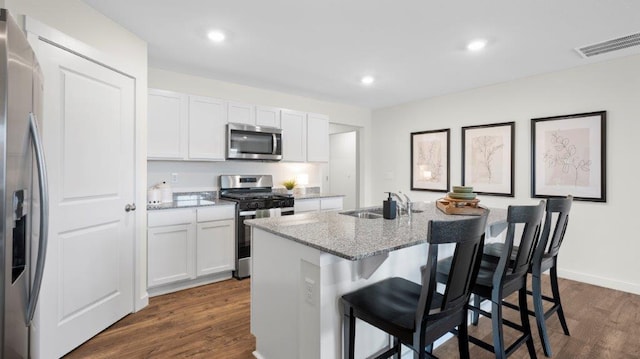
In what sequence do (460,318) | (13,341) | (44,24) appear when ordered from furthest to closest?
(44,24)
(460,318)
(13,341)

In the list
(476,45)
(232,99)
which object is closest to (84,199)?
(232,99)

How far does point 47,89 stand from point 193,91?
1951mm

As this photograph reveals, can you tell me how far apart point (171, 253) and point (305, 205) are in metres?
1.77

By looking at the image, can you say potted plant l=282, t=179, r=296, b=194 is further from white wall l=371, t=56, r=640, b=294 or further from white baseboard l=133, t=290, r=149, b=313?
white wall l=371, t=56, r=640, b=294

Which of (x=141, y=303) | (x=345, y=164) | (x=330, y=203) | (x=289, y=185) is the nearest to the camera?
(x=141, y=303)

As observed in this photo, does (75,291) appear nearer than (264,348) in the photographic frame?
No

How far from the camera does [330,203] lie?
4.53 m

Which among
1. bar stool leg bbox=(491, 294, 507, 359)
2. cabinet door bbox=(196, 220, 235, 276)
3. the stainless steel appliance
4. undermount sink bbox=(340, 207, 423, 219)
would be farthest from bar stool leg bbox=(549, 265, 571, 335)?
cabinet door bbox=(196, 220, 235, 276)

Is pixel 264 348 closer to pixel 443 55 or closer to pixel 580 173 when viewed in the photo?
pixel 443 55

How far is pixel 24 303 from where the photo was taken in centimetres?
117

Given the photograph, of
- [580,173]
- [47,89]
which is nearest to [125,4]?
[47,89]

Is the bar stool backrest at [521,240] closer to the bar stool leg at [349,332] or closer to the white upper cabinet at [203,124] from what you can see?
the bar stool leg at [349,332]

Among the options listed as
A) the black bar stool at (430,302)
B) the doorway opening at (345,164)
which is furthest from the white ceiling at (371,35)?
the doorway opening at (345,164)

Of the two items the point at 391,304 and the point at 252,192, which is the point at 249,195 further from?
the point at 391,304
